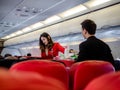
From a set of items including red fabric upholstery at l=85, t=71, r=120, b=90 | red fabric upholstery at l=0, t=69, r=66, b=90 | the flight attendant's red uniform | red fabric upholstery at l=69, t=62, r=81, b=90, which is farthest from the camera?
the flight attendant's red uniform

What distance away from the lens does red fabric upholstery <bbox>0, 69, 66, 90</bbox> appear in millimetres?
471

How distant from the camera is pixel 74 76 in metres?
2.14

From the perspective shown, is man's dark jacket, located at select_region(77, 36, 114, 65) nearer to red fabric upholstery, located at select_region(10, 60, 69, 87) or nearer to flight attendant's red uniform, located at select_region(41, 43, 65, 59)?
red fabric upholstery, located at select_region(10, 60, 69, 87)

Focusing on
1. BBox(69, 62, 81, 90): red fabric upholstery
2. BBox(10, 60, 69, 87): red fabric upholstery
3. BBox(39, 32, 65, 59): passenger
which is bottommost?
BBox(69, 62, 81, 90): red fabric upholstery

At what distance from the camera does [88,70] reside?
6.82 feet

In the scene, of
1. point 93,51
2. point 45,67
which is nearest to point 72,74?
point 45,67

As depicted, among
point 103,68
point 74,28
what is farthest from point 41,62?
point 74,28

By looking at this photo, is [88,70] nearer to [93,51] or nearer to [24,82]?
[93,51]

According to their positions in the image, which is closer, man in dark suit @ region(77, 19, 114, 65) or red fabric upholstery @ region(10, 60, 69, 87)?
red fabric upholstery @ region(10, 60, 69, 87)

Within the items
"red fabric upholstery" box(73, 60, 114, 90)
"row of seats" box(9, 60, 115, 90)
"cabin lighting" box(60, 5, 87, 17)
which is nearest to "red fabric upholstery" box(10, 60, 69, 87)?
"row of seats" box(9, 60, 115, 90)

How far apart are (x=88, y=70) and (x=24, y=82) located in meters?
1.62

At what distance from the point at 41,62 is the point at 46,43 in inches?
104

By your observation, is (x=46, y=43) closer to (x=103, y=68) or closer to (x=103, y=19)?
(x=103, y=68)

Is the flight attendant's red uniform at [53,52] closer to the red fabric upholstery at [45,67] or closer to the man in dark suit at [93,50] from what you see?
the man in dark suit at [93,50]
